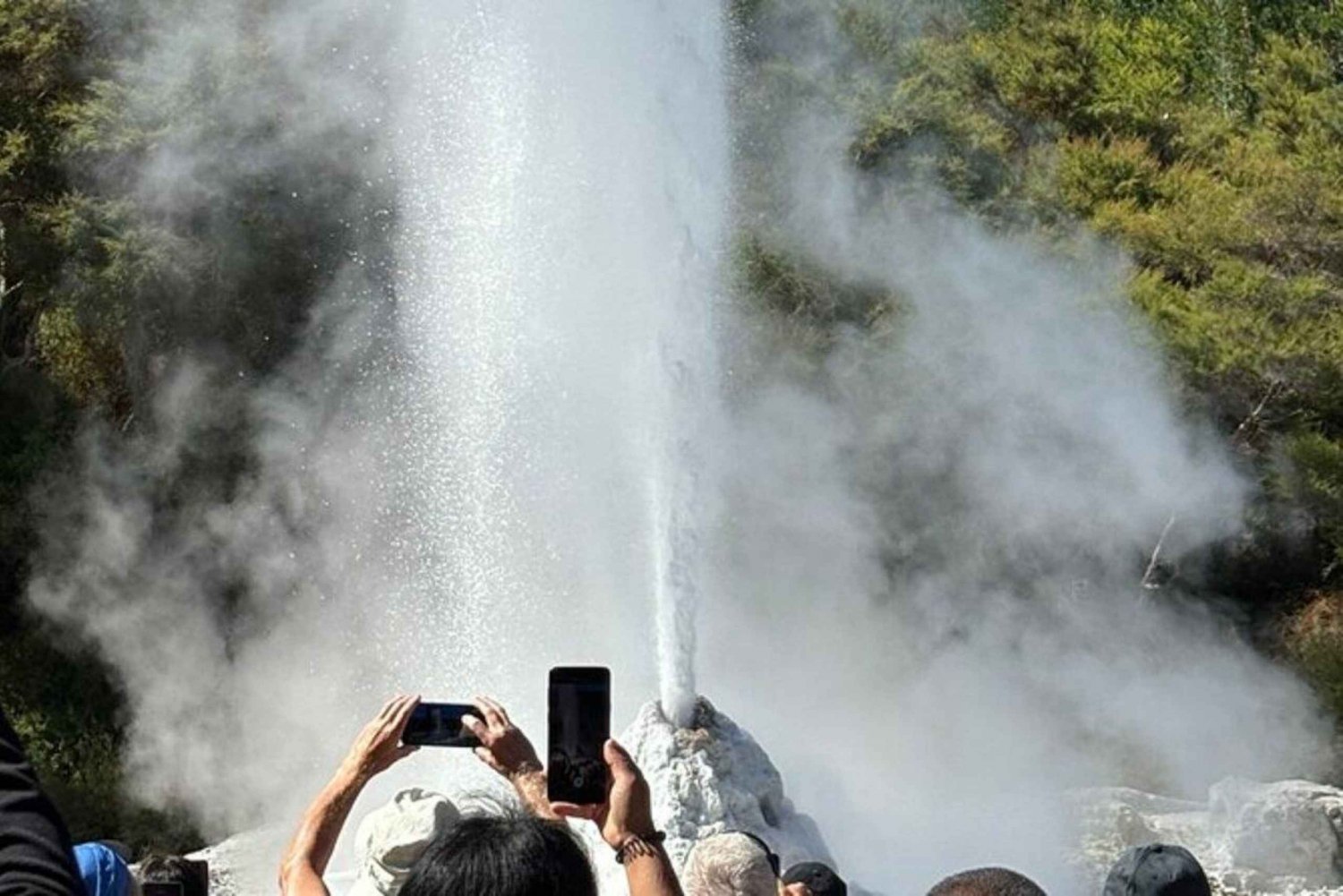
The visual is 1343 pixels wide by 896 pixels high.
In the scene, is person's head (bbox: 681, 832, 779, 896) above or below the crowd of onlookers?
below

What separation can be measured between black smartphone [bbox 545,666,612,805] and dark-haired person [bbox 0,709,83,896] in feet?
2.43

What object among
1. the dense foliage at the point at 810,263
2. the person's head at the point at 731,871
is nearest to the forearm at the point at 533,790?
the person's head at the point at 731,871

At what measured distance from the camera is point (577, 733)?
197 cm

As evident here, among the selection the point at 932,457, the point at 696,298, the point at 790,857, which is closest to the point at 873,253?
the point at 932,457

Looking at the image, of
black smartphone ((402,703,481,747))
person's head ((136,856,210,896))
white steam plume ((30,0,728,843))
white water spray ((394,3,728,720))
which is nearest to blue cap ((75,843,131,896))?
black smartphone ((402,703,481,747))

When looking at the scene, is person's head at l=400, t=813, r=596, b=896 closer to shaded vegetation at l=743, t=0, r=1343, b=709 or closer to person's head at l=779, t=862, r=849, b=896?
person's head at l=779, t=862, r=849, b=896

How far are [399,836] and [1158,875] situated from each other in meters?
0.83

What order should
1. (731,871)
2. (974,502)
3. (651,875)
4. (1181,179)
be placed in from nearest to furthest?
(651,875)
(731,871)
(974,502)
(1181,179)

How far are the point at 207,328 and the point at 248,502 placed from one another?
1136 millimetres

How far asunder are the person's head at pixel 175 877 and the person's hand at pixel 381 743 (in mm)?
897

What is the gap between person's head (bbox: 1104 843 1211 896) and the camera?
2.32 m

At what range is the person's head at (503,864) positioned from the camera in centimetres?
155

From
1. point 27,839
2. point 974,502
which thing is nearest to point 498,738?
point 27,839

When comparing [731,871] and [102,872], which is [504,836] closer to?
[102,872]
